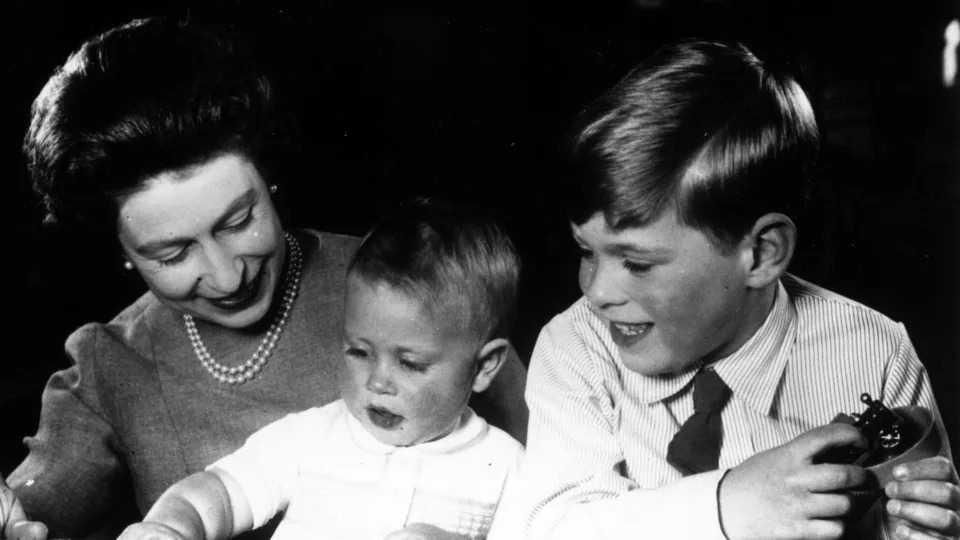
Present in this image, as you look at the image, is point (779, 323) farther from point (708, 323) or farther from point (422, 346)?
point (422, 346)

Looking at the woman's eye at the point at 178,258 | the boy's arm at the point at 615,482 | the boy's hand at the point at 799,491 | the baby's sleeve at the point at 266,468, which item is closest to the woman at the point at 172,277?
the woman's eye at the point at 178,258

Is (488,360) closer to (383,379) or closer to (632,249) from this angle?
(383,379)

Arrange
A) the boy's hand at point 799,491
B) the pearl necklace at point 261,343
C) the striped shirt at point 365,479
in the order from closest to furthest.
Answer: the boy's hand at point 799,491 → the striped shirt at point 365,479 → the pearl necklace at point 261,343

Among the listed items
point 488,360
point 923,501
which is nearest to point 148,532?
point 488,360

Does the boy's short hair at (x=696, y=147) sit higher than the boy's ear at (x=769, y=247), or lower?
higher

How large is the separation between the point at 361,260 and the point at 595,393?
313mm

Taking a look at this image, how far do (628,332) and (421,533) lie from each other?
1.03 ft

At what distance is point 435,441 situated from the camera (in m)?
1.08

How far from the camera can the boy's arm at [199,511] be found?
93 centimetres

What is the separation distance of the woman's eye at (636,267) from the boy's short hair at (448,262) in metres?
0.17

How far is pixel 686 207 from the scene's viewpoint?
3.07ft

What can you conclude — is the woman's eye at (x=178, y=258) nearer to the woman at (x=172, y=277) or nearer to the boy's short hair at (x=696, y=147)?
the woman at (x=172, y=277)

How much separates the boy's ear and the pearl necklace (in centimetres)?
60

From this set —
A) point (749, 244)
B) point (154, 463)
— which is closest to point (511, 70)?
point (749, 244)
